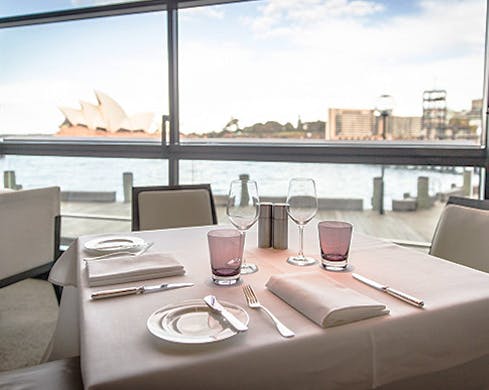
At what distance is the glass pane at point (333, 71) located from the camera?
2.91 meters

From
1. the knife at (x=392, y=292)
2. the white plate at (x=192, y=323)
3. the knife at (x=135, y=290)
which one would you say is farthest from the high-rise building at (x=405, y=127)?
the white plate at (x=192, y=323)

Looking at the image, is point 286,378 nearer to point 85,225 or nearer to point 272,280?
point 272,280

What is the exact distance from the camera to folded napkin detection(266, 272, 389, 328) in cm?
98

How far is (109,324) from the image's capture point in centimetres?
97

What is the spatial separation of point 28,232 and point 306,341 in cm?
224

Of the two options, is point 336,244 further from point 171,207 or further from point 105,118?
point 105,118

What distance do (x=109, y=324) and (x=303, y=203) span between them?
2.43 ft

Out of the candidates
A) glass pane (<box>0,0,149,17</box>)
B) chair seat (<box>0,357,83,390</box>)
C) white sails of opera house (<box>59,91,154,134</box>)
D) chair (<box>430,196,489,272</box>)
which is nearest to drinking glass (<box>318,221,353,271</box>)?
chair (<box>430,196,489,272</box>)

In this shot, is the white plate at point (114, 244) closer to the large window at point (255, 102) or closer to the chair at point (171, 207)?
the chair at point (171, 207)

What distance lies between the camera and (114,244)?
5.41ft

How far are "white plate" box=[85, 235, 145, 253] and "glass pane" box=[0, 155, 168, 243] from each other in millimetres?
1931

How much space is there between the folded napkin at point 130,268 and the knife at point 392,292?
50cm

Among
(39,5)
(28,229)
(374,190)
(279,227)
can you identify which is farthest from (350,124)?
(39,5)

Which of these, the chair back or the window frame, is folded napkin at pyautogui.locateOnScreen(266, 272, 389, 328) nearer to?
the chair back
